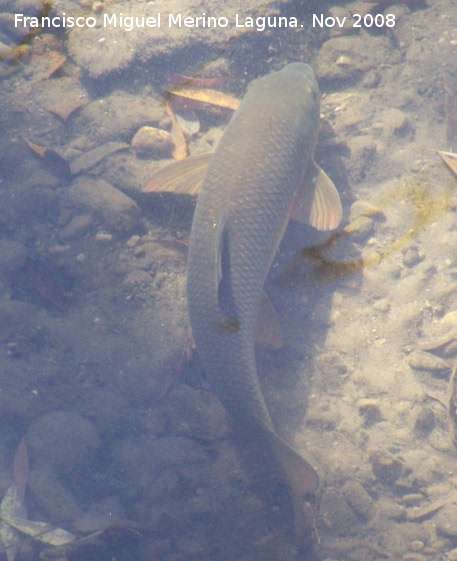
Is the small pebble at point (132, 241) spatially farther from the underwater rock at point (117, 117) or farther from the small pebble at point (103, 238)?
the underwater rock at point (117, 117)

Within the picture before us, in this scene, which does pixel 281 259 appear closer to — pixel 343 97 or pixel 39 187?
pixel 343 97

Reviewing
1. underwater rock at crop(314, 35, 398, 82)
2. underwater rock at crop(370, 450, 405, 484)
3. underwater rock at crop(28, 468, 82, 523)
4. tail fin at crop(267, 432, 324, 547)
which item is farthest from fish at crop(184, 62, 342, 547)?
underwater rock at crop(28, 468, 82, 523)

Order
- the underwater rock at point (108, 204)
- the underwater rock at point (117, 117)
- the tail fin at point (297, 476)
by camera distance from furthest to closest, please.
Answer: the underwater rock at point (117, 117)
the underwater rock at point (108, 204)
the tail fin at point (297, 476)

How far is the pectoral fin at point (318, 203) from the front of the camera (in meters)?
3.45

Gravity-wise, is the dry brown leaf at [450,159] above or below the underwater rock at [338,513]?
above

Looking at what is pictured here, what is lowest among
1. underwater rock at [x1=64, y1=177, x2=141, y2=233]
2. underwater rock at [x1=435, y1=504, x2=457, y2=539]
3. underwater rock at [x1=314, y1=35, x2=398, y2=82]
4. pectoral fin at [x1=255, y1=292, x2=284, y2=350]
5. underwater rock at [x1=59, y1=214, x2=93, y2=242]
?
underwater rock at [x1=435, y1=504, x2=457, y2=539]

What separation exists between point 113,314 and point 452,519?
2882 mm

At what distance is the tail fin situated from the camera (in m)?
2.61

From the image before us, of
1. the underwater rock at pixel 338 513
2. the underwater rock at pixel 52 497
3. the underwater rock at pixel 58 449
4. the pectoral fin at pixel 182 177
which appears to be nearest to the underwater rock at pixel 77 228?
the pectoral fin at pixel 182 177

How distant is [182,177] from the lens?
3547mm

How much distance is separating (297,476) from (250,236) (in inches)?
63.3

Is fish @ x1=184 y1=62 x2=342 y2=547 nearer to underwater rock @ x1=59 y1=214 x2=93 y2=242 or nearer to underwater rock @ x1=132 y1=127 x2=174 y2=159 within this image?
underwater rock @ x1=132 y1=127 x2=174 y2=159

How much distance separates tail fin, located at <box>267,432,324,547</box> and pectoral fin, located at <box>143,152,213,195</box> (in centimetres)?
204

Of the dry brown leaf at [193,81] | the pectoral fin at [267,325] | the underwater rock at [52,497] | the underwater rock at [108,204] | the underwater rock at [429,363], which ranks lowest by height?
the underwater rock at [52,497]
